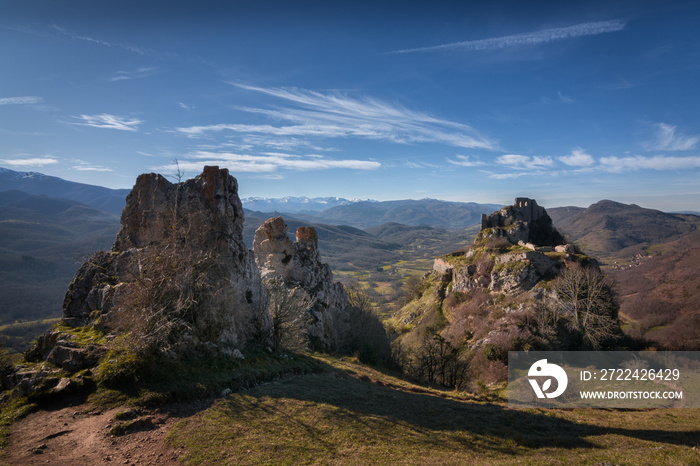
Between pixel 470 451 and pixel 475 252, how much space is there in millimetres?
70561

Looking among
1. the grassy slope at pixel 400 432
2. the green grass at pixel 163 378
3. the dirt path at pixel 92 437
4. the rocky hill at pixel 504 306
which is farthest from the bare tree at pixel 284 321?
the rocky hill at pixel 504 306

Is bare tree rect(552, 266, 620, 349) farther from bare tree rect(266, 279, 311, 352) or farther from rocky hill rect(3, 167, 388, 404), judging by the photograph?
rocky hill rect(3, 167, 388, 404)

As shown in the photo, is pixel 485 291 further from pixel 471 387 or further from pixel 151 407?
pixel 151 407

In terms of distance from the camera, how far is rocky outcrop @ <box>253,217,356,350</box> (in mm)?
41969

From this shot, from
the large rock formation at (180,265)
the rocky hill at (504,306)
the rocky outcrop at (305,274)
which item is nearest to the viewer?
the large rock formation at (180,265)

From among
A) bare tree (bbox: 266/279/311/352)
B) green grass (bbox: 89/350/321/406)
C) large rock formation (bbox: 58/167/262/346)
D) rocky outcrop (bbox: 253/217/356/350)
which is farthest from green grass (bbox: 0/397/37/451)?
rocky outcrop (bbox: 253/217/356/350)

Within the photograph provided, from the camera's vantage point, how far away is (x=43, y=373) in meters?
14.5

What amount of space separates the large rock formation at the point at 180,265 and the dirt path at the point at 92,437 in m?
5.50

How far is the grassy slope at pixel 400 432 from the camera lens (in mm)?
11008

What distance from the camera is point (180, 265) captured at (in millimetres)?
18938

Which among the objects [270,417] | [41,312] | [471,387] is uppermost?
[270,417]

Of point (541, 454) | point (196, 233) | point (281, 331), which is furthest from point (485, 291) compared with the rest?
point (196, 233)

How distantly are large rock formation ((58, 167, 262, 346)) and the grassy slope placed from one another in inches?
271

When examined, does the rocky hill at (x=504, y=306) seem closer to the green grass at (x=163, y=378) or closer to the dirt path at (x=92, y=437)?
the green grass at (x=163, y=378)
